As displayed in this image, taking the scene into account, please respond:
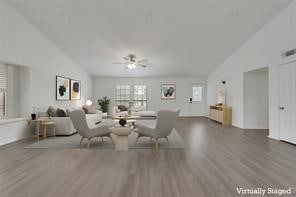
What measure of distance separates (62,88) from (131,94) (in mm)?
4999

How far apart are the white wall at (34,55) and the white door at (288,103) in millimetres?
7237

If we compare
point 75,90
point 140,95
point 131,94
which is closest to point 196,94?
point 140,95

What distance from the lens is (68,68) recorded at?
8.99m

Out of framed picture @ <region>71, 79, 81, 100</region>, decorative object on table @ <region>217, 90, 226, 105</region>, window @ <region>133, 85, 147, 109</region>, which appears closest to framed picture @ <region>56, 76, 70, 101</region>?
framed picture @ <region>71, 79, 81, 100</region>

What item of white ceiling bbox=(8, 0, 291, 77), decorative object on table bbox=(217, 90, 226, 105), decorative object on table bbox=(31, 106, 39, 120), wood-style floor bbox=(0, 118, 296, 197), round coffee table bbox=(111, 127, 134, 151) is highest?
white ceiling bbox=(8, 0, 291, 77)

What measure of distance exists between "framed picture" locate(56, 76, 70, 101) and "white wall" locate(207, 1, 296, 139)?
701 cm

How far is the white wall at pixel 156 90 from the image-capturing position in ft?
41.5

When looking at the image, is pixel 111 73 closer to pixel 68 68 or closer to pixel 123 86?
pixel 123 86

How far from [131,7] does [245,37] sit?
4.06 m

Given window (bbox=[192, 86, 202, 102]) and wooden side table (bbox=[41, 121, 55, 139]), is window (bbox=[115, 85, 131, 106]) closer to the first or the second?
window (bbox=[192, 86, 202, 102])

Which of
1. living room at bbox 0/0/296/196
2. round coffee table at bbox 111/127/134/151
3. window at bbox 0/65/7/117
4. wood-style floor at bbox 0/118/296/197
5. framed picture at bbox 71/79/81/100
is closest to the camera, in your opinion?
wood-style floor at bbox 0/118/296/197

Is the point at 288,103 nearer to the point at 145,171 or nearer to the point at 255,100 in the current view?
the point at 255,100

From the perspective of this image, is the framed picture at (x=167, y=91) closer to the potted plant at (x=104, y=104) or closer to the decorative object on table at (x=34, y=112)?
the potted plant at (x=104, y=104)

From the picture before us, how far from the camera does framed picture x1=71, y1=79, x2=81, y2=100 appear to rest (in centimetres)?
938
